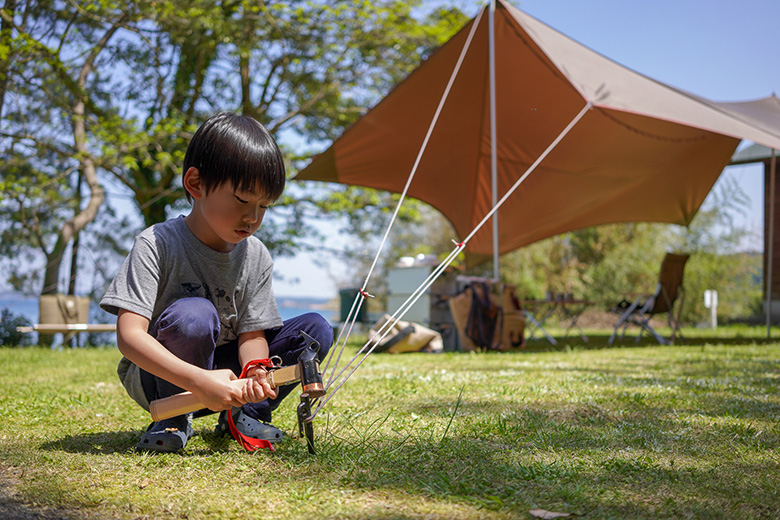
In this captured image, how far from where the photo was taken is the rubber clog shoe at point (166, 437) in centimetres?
155

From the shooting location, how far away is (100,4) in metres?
6.23

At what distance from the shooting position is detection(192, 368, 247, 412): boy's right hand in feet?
4.32

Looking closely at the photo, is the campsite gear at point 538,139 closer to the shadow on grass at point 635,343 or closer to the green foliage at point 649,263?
the shadow on grass at point 635,343

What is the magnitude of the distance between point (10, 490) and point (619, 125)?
523 cm

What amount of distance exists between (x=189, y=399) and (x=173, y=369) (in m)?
0.11

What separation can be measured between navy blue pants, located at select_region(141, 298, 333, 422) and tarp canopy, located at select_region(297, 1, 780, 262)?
2833 millimetres

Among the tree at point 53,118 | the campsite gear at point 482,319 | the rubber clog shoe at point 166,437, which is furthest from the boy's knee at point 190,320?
the tree at point 53,118

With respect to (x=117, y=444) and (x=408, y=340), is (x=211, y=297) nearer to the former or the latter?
(x=117, y=444)

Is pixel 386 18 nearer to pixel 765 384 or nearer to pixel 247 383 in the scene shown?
pixel 765 384

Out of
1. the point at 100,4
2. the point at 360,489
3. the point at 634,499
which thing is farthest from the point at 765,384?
the point at 100,4

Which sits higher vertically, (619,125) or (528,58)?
(528,58)

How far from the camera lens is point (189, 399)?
1.43m

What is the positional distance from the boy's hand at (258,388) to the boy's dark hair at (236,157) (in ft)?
1.38

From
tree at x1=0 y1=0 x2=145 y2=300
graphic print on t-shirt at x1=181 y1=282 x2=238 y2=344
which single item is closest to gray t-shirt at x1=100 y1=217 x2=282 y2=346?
graphic print on t-shirt at x1=181 y1=282 x2=238 y2=344
